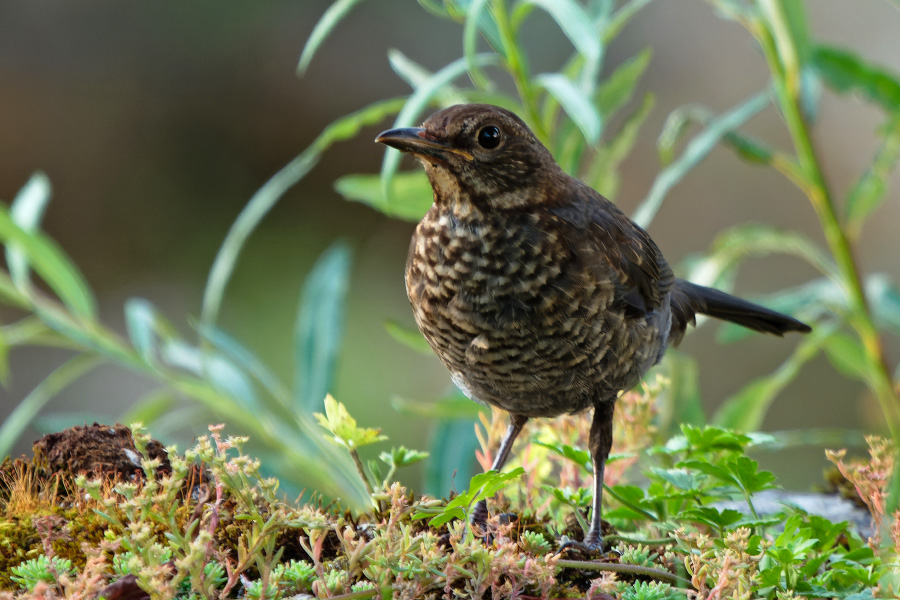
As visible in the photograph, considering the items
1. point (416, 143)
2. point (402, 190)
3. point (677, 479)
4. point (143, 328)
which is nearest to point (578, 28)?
point (416, 143)

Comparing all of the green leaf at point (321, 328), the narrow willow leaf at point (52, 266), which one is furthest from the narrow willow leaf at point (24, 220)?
the green leaf at point (321, 328)

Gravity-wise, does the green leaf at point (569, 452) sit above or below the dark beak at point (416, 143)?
below

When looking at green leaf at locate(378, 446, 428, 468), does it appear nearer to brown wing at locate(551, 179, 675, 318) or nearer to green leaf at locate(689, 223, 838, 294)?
brown wing at locate(551, 179, 675, 318)

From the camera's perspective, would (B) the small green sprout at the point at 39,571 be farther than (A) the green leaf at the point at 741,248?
No

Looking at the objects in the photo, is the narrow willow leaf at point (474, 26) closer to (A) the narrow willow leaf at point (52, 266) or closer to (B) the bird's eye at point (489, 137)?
(B) the bird's eye at point (489, 137)

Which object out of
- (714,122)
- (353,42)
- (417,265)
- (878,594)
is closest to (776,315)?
(714,122)

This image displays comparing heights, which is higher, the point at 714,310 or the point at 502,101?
the point at 502,101

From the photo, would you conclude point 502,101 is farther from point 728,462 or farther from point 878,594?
point 878,594

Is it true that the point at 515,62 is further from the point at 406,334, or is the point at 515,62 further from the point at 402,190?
the point at 406,334
